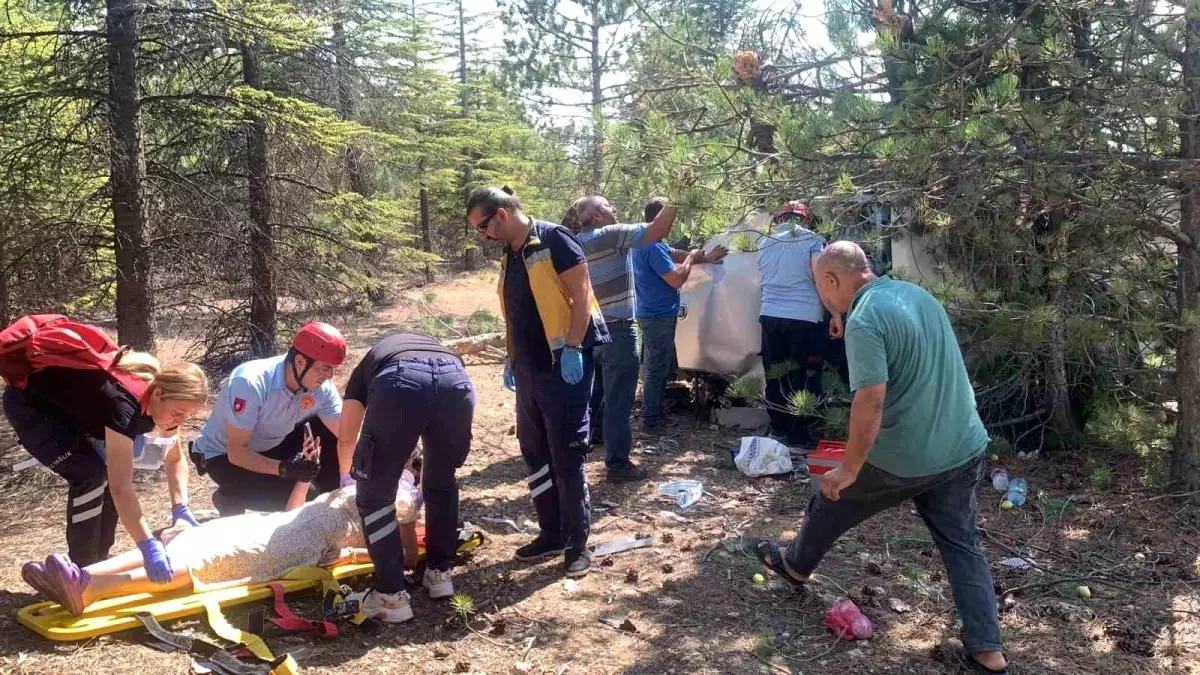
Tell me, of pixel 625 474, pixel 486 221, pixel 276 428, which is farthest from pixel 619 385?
pixel 276 428

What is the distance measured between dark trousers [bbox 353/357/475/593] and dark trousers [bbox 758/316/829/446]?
2956 millimetres

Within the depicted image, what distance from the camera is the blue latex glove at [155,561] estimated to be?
11.2 ft

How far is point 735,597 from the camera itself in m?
3.93

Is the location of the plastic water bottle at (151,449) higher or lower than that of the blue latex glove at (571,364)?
lower

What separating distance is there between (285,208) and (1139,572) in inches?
336

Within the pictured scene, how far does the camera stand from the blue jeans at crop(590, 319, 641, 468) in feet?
18.1

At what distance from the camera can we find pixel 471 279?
2217 centimetres

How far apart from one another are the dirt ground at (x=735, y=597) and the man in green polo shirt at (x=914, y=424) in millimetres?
348

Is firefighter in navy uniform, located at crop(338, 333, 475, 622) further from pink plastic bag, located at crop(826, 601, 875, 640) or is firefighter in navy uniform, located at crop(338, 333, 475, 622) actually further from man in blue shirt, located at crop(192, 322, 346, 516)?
pink plastic bag, located at crop(826, 601, 875, 640)

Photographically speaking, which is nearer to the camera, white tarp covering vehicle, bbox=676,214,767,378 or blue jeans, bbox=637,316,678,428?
blue jeans, bbox=637,316,678,428

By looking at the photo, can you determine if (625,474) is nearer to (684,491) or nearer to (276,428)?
(684,491)

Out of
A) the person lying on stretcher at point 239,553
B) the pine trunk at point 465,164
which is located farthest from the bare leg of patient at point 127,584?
the pine trunk at point 465,164

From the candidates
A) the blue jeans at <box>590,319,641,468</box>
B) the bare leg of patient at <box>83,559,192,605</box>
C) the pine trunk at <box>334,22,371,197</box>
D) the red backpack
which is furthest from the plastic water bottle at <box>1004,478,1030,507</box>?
the pine trunk at <box>334,22,371,197</box>

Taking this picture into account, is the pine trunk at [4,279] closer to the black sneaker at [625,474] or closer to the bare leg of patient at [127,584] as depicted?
the bare leg of patient at [127,584]
